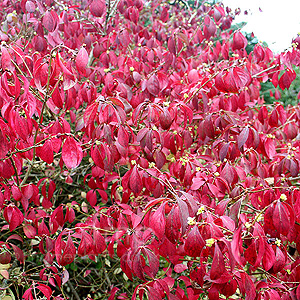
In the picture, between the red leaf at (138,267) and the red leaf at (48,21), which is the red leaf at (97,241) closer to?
the red leaf at (138,267)

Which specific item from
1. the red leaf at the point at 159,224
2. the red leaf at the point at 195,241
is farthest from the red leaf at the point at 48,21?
the red leaf at the point at 195,241

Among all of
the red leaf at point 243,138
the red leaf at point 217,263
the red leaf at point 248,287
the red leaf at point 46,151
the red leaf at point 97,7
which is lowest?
the red leaf at point 248,287

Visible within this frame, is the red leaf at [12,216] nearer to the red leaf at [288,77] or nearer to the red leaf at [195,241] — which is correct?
the red leaf at [195,241]

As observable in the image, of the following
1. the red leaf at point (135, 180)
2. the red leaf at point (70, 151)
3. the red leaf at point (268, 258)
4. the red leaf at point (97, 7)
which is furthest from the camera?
the red leaf at point (97, 7)

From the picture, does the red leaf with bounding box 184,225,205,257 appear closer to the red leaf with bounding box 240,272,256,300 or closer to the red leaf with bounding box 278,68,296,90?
the red leaf with bounding box 240,272,256,300

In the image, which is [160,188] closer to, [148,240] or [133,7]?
[148,240]

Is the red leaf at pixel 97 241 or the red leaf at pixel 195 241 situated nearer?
the red leaf at pixel 195 241

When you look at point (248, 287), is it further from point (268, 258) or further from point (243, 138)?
point (243, 138)

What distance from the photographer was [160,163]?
155 cm

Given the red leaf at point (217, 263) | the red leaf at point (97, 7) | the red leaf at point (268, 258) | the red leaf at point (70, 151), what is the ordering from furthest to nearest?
the red leaf at point (97, 7) → the red leaf at point (70, 151) → the red leaf at point (268, 258) → the red leaf at point (217, 263)

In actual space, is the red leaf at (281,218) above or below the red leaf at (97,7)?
below

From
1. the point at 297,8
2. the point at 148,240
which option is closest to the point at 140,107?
the point at 148,240

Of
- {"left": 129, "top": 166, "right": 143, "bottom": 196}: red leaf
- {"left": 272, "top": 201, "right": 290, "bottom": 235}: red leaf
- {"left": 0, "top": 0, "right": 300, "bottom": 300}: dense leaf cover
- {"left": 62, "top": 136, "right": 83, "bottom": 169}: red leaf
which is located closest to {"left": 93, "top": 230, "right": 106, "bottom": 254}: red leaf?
{"left": 0, "top": 0, "right": 300, "bottom": 300}: dense leaf cover

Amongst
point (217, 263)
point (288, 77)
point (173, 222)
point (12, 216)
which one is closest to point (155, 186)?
point (173, 222)
